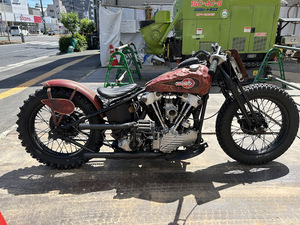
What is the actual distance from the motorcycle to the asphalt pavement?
24 cm

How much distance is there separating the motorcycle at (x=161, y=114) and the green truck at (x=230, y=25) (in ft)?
15.5

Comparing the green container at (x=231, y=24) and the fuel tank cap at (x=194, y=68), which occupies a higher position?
the green container at (x=231, y=24)

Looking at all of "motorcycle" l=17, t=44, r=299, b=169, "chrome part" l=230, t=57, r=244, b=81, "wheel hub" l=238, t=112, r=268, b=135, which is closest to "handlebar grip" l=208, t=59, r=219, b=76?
"motorcycle" l=17, t=44, r=299, b=169

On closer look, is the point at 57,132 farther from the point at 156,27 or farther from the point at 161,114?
the point at 156,27

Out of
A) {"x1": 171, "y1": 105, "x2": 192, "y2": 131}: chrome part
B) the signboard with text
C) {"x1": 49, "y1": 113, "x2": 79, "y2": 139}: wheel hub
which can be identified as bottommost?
{"x1": 49, "y1": 113, "x2": 79, "y2": 139}: wheel hub

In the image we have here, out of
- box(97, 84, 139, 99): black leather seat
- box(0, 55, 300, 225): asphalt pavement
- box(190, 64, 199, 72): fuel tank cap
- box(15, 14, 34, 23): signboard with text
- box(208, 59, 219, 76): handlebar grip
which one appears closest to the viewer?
box(0, 55, 300, 225): asphalt pavement

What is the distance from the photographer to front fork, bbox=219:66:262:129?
2674 millimetres

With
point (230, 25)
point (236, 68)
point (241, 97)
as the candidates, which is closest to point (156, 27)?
point (230, 25)

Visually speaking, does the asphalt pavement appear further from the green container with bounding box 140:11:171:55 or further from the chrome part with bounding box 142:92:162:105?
the green container with bounding box 140:11:171:55

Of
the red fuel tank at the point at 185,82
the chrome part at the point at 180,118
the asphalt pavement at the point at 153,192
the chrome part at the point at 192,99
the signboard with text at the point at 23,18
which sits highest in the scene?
the signboard with text at the point at 23,18

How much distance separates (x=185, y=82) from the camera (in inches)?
100

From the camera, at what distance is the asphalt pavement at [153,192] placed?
2.22 meters

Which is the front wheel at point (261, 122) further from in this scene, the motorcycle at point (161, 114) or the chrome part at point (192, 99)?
the chrome part at point (192, 99)

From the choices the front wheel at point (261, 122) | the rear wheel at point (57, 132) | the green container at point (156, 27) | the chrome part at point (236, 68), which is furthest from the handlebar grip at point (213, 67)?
the green container at point (156, 27)
